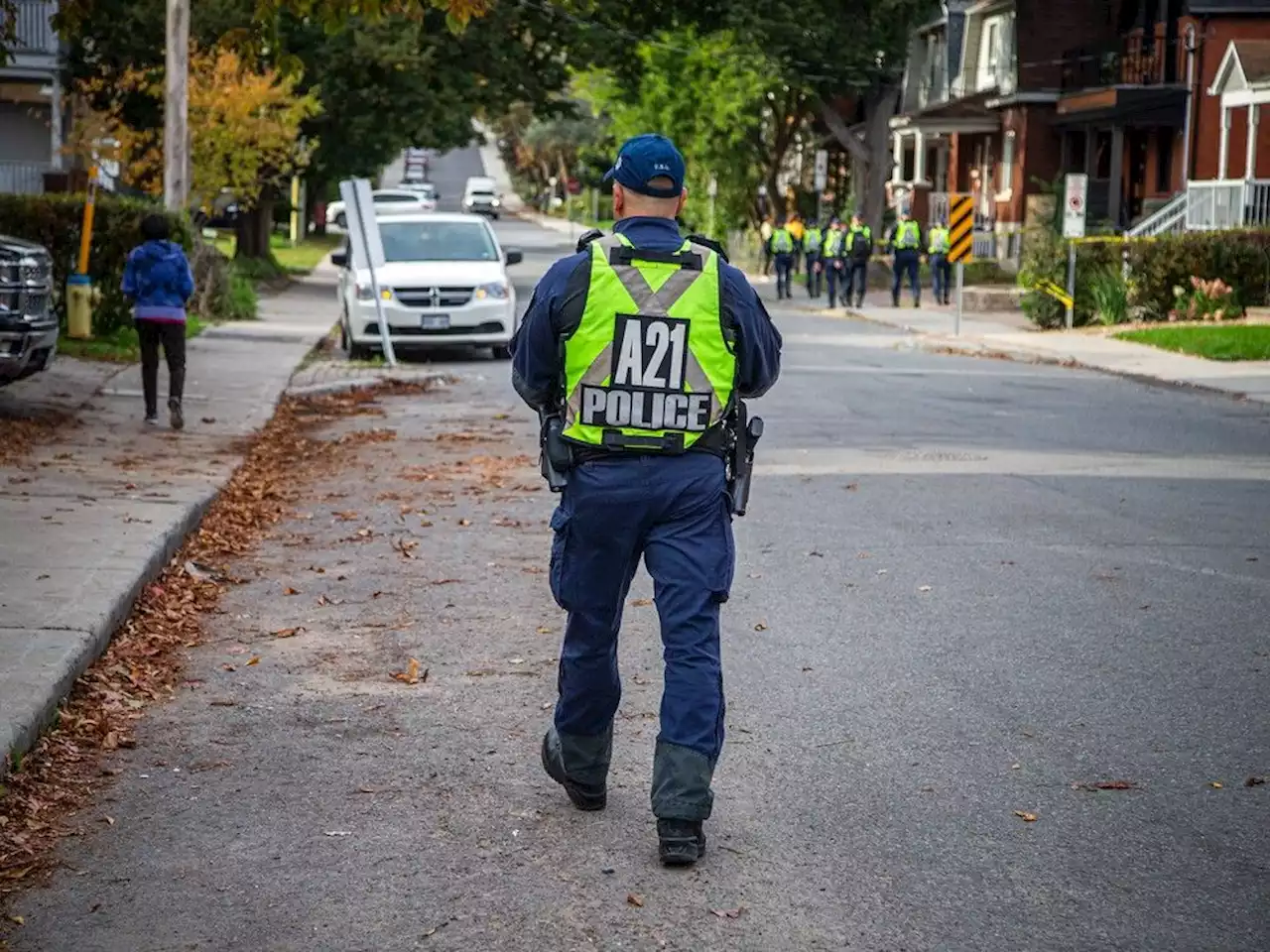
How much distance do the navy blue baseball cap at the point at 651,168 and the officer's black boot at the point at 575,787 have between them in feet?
5.32

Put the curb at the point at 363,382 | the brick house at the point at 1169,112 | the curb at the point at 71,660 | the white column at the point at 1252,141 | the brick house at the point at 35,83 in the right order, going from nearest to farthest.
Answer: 1. the curb at the point at 71,660
2. the curb at the point at 363,382
3. the white column at the point at 1252,141
4. the brick house at the point at 1169,112
5. the brick house at the point at 35,83

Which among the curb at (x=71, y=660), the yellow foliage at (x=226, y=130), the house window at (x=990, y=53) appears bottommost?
the curb at (x=71, y=660)

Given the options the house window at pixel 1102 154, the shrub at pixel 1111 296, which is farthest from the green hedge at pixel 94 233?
the house window at pixel 1102 154

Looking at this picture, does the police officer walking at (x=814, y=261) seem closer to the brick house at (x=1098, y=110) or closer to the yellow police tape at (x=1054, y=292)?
the brick house at (x=1098, y=110)

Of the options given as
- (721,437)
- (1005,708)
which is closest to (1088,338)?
(1005,708)

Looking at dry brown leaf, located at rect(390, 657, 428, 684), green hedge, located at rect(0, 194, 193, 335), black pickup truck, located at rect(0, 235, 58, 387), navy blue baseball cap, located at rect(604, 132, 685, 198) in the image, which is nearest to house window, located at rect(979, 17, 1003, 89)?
green hedge, located at rect(0, 194, 193, 335)

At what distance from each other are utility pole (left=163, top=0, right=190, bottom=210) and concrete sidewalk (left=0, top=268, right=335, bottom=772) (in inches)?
178

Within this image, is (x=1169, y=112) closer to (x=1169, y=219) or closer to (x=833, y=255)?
(x=1169, y=219)

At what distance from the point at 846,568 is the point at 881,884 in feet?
16.1

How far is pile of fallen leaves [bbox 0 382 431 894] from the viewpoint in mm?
5742

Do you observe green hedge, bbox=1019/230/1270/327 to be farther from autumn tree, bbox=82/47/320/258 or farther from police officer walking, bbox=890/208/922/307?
autumn tree, bbox=82/47/320/258

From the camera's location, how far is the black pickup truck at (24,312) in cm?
1477

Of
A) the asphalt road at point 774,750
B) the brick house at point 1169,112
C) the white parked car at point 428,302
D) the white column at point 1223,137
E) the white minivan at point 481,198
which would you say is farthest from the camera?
the white minivan at point 481,198

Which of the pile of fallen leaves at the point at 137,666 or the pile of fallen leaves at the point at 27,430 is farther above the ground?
the pile of fallen leaves at the point at 27,430
